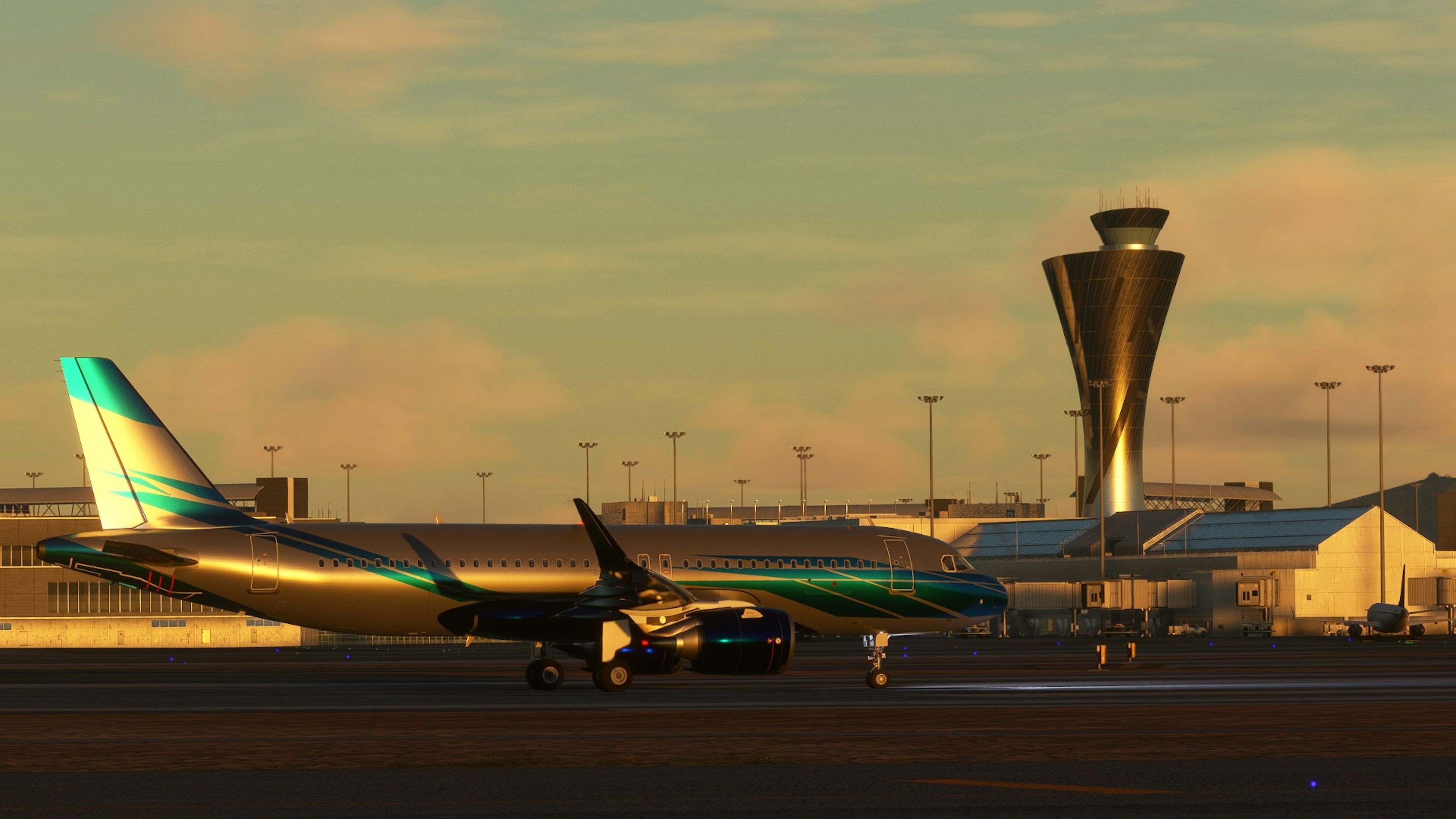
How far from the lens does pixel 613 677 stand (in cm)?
3794

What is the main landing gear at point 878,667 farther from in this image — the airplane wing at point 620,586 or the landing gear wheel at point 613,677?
the landing gear wheel at point 613,677

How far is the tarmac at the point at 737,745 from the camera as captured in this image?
59.4 feet

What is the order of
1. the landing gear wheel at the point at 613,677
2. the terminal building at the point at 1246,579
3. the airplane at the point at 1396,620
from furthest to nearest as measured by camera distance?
the terminal building at the point at 1246,579 < the airplane at the point at 1396,620 < the landing gear wheel at the point at 613,677

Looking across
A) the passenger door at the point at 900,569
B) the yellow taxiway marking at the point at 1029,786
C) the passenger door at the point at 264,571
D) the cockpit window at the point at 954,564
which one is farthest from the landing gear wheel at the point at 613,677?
the yellow taxiway marking at the point at 1029,786

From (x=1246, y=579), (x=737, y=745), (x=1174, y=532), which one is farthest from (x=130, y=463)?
(x=1174, y=532)

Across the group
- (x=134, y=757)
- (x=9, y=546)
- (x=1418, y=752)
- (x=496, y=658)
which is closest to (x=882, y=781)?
(x=1418, y=752)

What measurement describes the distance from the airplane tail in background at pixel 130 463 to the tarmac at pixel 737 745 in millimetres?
4076

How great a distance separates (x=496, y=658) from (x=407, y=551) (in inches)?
879

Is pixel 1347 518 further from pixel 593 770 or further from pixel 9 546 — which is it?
pixel 593 770

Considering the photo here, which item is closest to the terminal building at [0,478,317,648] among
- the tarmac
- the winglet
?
the tarmac

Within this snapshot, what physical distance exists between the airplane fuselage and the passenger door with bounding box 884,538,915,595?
1.4 inches

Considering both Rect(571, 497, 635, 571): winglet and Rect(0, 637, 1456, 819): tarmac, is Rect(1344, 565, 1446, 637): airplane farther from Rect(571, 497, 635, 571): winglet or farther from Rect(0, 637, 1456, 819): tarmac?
Rect(571, 497, 635, 571): winglet

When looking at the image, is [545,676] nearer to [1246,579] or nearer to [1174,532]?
[1246,579]

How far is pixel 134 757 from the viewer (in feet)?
74.9
